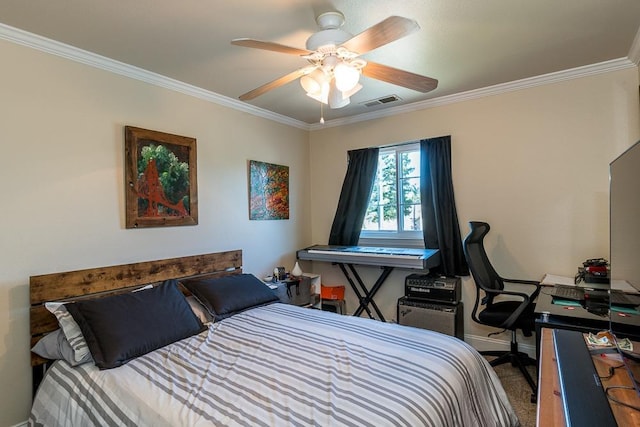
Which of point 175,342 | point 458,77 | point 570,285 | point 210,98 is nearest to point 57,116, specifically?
point 210,98

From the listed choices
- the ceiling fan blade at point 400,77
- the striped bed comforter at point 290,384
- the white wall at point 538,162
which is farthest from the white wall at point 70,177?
the white wall at point 538,162

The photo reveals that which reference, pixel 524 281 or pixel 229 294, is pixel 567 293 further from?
pixel 229 294

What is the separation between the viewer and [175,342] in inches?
80.2

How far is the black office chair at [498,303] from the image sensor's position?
8.30 feet

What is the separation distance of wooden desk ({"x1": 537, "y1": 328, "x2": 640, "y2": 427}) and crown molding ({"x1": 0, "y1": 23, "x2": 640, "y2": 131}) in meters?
2.16

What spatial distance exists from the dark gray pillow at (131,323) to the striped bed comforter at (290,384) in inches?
2.6

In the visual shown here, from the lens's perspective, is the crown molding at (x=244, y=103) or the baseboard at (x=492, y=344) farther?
the baseboard at (x=492, y=344)

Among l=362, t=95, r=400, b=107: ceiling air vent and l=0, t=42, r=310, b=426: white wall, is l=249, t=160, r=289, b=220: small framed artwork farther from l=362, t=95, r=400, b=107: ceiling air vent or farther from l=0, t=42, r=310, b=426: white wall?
l=362, t=95, r=400, b=107: ceiling air vent

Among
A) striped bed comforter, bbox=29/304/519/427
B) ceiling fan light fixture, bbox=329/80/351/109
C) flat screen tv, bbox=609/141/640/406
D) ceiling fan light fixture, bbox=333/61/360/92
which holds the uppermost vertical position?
ceiling fan light fixture, bbox=333/61/360/92

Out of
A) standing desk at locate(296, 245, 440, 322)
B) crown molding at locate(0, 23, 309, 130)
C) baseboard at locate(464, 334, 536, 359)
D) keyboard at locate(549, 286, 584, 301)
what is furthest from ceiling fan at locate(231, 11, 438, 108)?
baseboard at locate(464, 334, 536, 359)

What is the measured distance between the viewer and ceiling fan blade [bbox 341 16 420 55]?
1.41 metres

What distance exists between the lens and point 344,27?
2.02 metres

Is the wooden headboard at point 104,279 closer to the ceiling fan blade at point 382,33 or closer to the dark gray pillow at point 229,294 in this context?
the dark gray pillow at point 229,294

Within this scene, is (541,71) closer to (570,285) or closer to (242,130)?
(570,285)
